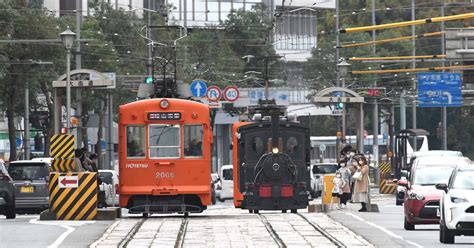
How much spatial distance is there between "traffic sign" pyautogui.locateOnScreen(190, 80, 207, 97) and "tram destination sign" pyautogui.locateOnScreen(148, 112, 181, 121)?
2624cm

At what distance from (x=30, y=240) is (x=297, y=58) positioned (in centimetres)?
8661

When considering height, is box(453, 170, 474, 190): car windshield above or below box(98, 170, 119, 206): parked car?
above

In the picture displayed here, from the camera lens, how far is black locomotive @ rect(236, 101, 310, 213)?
3903 centimetres

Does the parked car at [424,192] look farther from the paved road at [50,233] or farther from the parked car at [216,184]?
the parked car at [216,184]

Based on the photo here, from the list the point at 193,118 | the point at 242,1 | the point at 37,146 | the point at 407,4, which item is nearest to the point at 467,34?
the point at 193,118

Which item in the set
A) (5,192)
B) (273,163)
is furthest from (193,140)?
(5,192)

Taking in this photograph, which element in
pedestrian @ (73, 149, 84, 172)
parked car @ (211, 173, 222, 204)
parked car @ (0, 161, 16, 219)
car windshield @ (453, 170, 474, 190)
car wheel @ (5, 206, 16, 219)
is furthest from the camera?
parked car @ (211, 173, 222, 204)

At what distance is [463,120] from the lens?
4331 inches

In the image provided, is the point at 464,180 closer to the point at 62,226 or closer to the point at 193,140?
the point at 62,226

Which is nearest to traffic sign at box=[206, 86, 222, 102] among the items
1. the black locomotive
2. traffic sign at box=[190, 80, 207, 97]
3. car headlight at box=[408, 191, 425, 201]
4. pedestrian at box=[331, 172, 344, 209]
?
traffic sign at box=[190, 80, 207, 97]

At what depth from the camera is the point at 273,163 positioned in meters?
38.8

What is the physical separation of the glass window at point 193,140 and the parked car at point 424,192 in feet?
21.0

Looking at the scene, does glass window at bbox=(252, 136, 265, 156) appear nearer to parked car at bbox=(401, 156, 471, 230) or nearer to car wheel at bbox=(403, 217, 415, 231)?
parked car at bbox=(401, 156, 471, 230)

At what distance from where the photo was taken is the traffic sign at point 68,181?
116ft
